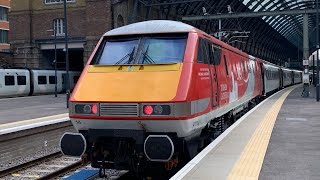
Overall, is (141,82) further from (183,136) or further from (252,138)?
(252,138)

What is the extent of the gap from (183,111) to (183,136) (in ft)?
1.62

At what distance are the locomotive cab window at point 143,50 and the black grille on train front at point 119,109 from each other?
3.71 ft

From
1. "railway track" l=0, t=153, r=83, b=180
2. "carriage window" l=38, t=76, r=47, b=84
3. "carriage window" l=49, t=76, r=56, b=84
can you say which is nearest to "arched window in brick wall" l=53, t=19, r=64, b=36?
"carriage window" l=49, t=76, r=56, b=84

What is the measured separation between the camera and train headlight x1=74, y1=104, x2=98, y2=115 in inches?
293

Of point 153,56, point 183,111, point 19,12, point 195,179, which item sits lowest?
point 195,179

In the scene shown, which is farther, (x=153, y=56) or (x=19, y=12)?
(x=19, y=12)

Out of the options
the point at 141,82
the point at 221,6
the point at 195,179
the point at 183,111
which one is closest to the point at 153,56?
the point at 141,82

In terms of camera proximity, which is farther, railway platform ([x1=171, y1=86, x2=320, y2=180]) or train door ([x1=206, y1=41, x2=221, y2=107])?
train door ([x1=206, y1=41, x2=221, y2=107])

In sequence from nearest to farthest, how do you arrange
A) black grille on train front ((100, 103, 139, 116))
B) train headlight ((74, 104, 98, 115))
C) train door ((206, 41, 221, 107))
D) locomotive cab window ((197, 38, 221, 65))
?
→ black grille on train front ((100, 103, 139, 116))
train headlight ((74, 104, 98, 115))
locomotive cab window ((197, 38, 221, 65))
train door ((206, 41, 221, 107))

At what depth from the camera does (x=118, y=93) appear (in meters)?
7.37

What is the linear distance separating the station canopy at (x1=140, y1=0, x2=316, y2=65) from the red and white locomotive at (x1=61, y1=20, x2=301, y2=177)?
24.9 m

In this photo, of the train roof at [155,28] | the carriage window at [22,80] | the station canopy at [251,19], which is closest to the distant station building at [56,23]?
the station canopy at [251,19]

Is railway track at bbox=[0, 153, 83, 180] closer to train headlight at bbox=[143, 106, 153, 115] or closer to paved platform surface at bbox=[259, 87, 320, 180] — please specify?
train headlight at bbox=[143, 106, 153, 115]

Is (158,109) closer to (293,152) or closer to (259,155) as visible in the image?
(259,155)
